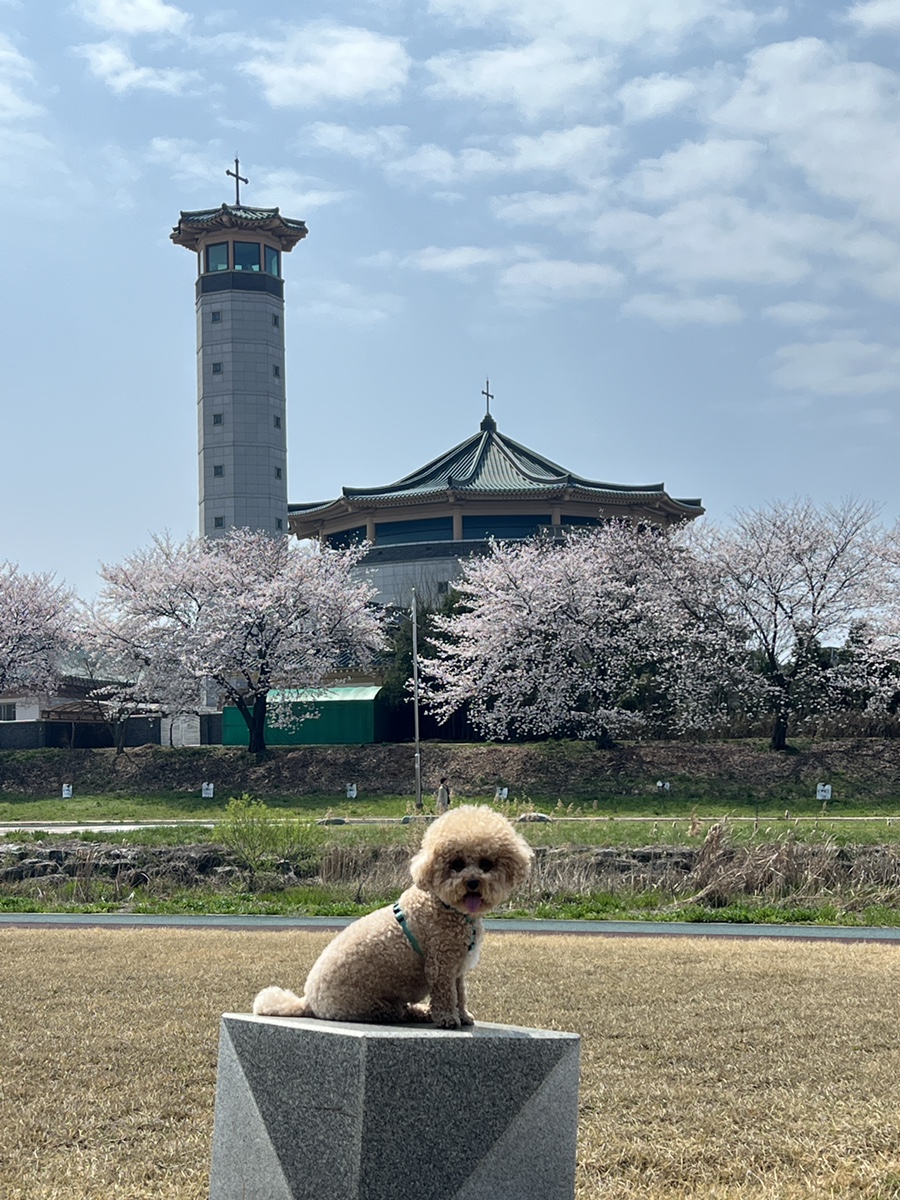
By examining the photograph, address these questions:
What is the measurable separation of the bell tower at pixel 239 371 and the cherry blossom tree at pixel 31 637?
1818 centimetres

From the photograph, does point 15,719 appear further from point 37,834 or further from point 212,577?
point 37,834

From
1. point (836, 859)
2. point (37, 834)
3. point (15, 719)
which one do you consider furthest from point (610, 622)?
point (15, 719)

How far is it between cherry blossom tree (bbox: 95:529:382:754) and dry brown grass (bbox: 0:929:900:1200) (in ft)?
104

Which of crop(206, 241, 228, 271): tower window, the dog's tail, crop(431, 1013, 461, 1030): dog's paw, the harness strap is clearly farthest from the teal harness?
crop(206, 241, 228, 271): tower window

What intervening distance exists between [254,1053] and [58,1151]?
5.84 feet

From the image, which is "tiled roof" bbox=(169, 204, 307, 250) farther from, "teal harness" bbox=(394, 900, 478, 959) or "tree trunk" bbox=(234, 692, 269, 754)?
"teal harness" bbox=(394, 900, 478, 959)

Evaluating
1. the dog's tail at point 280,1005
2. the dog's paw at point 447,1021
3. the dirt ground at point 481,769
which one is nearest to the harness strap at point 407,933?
the dog's paw at point 447,1021

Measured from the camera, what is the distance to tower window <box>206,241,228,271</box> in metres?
70.9

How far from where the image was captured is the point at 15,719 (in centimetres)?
5647

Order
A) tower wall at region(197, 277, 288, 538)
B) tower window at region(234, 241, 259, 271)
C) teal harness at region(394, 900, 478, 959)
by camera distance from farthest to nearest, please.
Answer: tower window at region(234, 241, 259, 271), tower wall at region(197, 277, 288, 538), teal harness at region(394, 900, 478, 959)

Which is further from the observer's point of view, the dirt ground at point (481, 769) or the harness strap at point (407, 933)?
the dirt ground at point (481, 769)

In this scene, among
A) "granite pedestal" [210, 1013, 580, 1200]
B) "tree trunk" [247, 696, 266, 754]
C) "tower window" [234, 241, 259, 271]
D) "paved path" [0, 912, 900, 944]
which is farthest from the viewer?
"tower window" [234, 241, 259, 271]

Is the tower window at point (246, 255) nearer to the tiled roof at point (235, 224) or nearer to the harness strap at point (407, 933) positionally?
the tiled roof at point (235, 224)

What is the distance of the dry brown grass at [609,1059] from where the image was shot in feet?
19.9
